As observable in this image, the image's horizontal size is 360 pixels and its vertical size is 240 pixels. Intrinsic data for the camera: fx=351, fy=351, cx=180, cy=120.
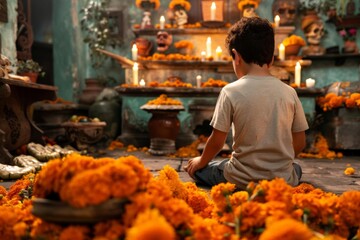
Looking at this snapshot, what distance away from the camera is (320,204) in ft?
4.74

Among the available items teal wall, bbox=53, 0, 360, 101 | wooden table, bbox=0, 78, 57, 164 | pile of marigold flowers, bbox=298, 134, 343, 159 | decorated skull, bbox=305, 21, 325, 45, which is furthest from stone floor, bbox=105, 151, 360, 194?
teal wall, bbox=53, 0, 360, 101

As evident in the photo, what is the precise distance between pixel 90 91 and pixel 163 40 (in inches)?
82.7

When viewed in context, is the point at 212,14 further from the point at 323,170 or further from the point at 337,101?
the point at 323,170

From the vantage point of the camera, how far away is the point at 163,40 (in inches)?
285

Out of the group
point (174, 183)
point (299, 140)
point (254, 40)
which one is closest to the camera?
point (174, 183)

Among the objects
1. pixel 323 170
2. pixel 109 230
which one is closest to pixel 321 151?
pixel 323 170

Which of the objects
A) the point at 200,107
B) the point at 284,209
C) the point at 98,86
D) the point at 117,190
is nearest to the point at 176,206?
the point at 117,190

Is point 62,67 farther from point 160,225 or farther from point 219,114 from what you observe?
point 160,225

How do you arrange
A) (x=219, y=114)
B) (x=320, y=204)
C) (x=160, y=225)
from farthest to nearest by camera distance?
(x=219, y=114) < (x=320, y=204) < (x=160, y=225)

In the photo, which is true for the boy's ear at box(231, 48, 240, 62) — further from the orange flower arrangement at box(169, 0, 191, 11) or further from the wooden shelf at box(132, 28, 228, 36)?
the orange flower arrangement at box(169, 0, 191, 11)

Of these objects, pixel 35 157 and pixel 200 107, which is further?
pixel 200 107

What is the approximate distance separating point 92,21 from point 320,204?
25.6 ft

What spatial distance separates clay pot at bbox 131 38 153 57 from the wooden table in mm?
2900

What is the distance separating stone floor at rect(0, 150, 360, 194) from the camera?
3.21 meters
